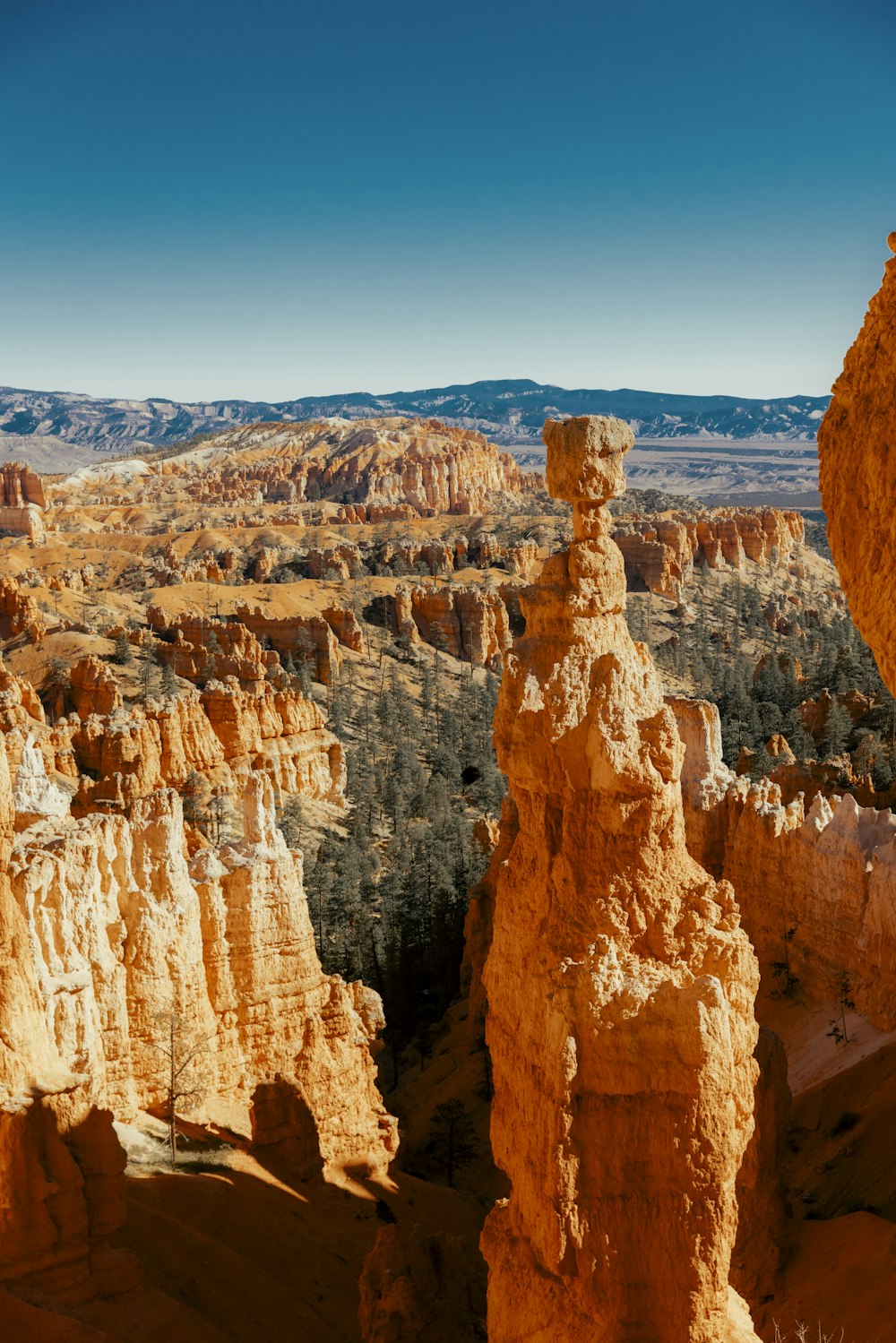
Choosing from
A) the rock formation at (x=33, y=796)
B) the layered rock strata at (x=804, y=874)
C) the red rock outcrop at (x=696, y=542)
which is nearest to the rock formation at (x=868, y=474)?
the layered rock strata at (x=804, y=874)

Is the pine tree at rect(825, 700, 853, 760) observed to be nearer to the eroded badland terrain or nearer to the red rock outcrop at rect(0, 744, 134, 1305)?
the eroded badland terrain

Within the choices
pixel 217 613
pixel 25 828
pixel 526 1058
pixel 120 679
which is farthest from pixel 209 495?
pixel 526 1058

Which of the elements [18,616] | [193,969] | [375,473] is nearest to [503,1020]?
[193,969]

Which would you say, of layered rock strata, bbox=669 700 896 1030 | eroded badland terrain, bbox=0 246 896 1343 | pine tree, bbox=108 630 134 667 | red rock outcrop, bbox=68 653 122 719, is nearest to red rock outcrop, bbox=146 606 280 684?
pine tree, bbox=108 630 134 667

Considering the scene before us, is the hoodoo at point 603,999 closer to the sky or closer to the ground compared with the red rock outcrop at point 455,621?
closer to the sky

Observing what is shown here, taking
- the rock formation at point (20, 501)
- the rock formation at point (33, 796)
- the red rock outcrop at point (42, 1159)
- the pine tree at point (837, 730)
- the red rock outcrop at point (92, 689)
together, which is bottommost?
the pine tree at point (837, 730)

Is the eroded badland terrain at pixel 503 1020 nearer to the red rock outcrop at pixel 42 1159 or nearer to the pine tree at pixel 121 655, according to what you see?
the red rock outcrop at pixel 42 1159

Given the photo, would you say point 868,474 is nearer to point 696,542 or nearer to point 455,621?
point 455,621
